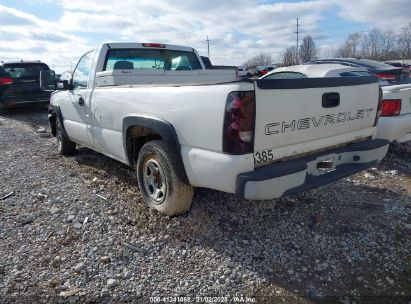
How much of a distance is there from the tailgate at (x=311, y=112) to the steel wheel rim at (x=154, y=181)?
1242 mm

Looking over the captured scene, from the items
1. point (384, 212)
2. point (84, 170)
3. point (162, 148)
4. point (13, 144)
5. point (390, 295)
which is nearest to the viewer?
point (390, 295)

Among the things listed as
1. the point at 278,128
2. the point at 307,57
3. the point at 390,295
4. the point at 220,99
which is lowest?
the point at 390,295

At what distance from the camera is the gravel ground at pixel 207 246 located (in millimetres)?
2564

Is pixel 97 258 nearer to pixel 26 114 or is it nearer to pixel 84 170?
pixel 84 170

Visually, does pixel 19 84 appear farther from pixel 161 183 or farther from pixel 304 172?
pixel 304 172

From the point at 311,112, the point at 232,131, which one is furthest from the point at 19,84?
the point at 311,112

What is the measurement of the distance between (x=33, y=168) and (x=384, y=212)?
5.21 meters

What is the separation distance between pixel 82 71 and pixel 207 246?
133 inches

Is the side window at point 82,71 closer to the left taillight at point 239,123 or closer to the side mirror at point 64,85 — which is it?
the side mirror at point 64,85

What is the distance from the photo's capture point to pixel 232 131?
251cm


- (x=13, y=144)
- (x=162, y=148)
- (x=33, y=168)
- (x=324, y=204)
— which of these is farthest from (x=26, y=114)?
(x=324, y=204)

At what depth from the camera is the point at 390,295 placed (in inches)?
97.7

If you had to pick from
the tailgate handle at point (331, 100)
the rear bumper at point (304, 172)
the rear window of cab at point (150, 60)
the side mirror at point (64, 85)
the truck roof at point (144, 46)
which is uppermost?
the truck roof at point (144, 46)

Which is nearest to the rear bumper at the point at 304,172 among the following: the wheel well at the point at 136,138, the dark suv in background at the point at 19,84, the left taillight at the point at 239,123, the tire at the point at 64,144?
Answer: the left taillight at the point at 239,123
